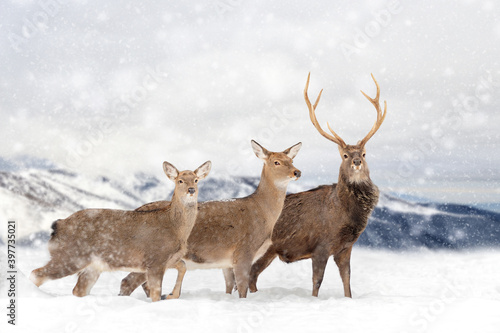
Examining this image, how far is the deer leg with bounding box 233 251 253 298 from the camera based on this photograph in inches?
289

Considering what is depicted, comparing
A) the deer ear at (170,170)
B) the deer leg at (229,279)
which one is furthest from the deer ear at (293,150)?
the deer leg at (229,279)

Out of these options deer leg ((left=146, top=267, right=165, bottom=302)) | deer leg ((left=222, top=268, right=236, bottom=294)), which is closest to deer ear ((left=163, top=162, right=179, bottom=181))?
deer leg ((left=146, top=267, right=165, bottom=302))

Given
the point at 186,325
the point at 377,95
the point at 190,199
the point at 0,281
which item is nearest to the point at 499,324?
the point at 186,325

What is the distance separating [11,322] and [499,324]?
4.79 metres

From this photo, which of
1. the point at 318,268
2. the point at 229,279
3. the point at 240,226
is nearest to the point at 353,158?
the point at 318,268

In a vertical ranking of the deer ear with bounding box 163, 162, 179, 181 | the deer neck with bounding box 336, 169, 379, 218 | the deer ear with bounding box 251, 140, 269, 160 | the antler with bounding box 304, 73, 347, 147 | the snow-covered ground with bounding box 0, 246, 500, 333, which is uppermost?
the antler with bounding box 304, 73, 347, 147

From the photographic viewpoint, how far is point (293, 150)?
7.81 m

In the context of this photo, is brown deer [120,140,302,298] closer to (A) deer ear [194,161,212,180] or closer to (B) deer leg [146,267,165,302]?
(B) deer leg [146,267,165,302]

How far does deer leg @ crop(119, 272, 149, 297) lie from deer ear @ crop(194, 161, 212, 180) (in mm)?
1762

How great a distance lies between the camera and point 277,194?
779cm

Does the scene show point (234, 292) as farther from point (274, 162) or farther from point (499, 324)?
point (499, 324)

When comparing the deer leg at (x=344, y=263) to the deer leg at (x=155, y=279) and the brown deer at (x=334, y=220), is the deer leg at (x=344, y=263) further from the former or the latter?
the deer leg at (x=155, y=279)

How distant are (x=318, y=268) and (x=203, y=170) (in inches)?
90.2

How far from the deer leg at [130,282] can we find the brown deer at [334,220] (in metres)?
1.80
